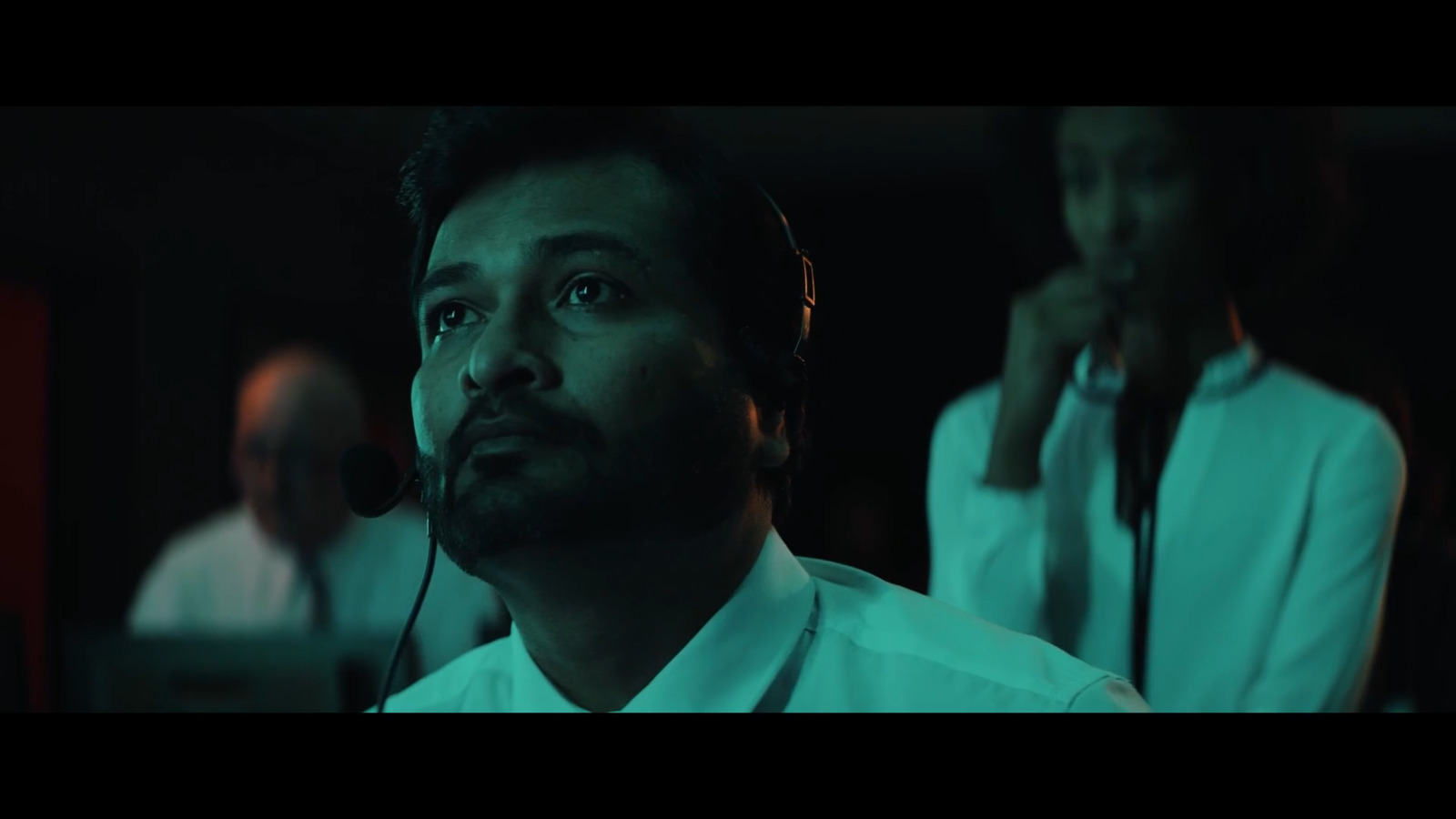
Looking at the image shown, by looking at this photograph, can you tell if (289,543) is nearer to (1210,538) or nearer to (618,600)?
(618,600)

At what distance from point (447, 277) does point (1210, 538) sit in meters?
0.90

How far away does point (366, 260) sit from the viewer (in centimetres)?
144

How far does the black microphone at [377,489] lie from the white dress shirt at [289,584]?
0.11m

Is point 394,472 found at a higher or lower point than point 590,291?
lower

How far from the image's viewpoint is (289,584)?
168 cm

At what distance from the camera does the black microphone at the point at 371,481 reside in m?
1.31

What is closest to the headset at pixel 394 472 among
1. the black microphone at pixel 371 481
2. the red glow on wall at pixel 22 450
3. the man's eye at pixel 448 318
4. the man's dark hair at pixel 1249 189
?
the black microphone at pixel 371 481

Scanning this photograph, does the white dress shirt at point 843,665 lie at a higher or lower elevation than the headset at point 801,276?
lower

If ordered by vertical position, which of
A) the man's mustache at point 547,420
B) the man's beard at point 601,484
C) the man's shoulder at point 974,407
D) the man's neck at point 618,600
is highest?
the man's shoulder at point 974,407

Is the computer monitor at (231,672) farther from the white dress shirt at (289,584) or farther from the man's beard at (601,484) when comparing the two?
the man's beard at (601,484)

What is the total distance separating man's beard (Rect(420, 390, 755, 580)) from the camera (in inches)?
45.6

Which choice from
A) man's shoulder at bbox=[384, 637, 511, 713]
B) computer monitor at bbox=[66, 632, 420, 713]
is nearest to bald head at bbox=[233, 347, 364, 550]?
computer monitor at bbox=[66, 632, 420, 713]

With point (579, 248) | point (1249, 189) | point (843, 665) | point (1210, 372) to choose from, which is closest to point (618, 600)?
point (843, 665)

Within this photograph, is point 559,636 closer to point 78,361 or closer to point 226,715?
point 226,715
